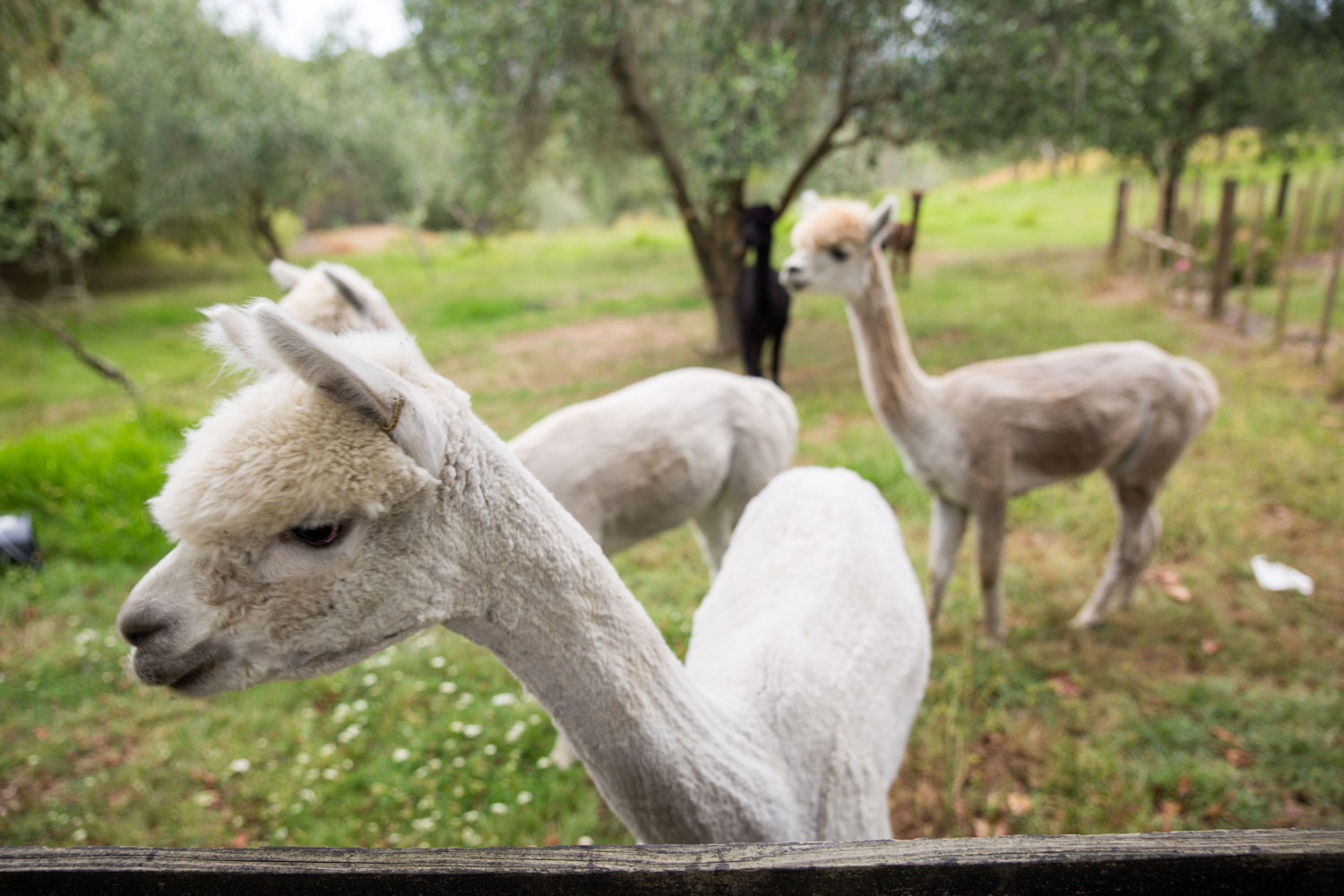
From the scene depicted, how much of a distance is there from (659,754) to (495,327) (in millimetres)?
12522

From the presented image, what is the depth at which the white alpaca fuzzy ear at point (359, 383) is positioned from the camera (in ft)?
2.98

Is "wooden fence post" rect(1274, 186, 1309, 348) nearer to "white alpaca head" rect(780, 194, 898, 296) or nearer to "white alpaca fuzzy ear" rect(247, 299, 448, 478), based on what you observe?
"white alpaca head" rect(780, 194, 898, 296)

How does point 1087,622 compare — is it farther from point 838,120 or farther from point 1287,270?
point 838,120

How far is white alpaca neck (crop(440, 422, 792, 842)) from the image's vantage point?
1190 mm

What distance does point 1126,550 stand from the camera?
13.1 ft

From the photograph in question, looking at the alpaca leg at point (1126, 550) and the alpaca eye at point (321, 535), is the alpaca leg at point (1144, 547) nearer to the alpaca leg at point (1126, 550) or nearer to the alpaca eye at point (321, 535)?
the alpaca leg at point (1126, 550)

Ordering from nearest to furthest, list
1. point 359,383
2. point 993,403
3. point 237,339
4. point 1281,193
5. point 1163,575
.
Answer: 1. point 359,383
2. point 237,339
3. point 993,403
4. point 1163,575
5. point 1281,193

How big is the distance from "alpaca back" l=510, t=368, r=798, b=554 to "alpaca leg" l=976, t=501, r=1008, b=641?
1111mm

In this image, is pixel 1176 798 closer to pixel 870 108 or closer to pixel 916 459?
pixel 916 459

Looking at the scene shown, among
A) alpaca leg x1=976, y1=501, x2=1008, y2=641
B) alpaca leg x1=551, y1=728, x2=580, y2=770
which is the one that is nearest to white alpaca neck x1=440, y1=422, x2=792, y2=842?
alpaca leg x1=551, y1=728, x2=580, y2=770

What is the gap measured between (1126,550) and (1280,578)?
109 centimetres

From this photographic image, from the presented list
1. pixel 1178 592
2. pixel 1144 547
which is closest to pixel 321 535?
pixel 1144 547

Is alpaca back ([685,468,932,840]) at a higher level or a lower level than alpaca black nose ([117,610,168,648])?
lower

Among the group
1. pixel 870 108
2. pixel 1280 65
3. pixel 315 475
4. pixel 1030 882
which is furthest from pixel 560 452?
pixel 1280 65
